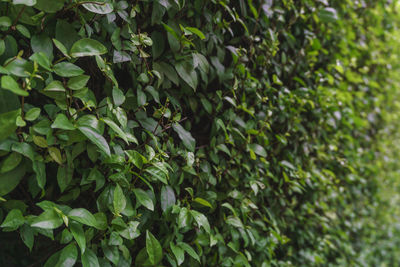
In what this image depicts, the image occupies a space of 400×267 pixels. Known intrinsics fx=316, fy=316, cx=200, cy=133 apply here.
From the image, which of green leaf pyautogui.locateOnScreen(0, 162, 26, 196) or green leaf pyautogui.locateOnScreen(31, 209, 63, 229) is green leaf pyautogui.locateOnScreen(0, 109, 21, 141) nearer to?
green leaf pyautogui.locateOnScreen(0, 162, 26, 196)

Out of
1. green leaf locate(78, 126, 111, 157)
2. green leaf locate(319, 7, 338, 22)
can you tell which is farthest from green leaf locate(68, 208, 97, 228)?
green leaf locate(319, 7, 338, 22)

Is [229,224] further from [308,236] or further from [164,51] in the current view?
[308,236]

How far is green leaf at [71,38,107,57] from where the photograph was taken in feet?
2.88

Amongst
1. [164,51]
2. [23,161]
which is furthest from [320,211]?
[23,161]

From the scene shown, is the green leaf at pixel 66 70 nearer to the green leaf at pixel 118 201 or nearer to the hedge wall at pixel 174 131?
the hedge wall at pixel 174 131

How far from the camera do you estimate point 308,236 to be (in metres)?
2.05

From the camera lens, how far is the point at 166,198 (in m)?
1.14

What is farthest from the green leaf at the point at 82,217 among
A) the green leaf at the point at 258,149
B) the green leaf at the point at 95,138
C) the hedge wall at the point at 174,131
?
the green leaf at the point at 258,149

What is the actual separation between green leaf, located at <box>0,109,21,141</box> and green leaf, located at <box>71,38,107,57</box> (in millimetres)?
→ 225

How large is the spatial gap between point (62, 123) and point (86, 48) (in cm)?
23

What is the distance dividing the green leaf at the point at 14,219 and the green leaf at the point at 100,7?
59cm

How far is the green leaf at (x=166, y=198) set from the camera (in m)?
1.13

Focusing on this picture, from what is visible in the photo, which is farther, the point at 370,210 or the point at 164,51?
the point at 370,210

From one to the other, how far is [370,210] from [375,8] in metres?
1.77
